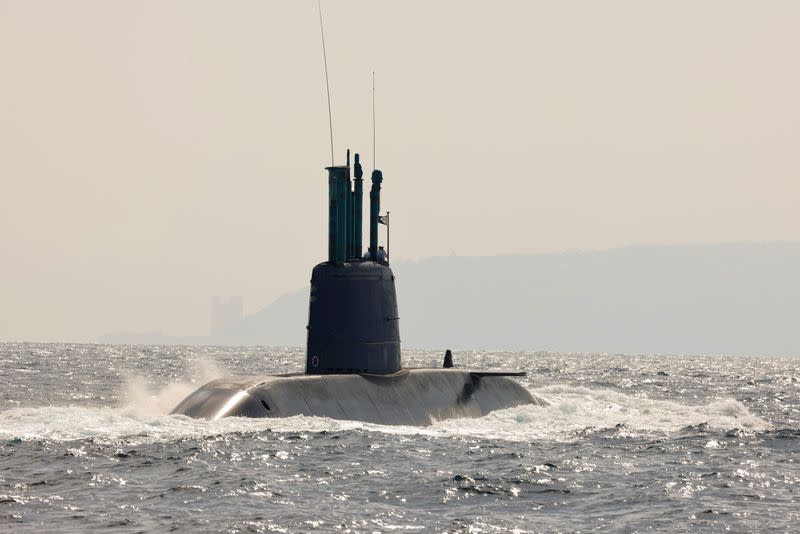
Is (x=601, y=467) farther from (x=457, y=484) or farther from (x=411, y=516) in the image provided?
(x=411, y=516)

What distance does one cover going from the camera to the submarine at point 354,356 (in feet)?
87.8

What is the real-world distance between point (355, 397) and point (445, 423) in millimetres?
3034

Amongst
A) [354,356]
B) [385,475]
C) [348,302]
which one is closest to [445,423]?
[354,356]

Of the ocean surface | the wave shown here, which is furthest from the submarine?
the ocean surface

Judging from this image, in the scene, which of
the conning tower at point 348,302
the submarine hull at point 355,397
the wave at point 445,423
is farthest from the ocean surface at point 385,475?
the conning tower at point 348,302

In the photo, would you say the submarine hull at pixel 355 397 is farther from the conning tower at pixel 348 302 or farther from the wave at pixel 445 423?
the conning tower at pixel 348 302

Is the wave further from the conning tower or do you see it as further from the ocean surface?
the conning tower

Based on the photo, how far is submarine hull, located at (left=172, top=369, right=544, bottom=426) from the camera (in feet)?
83.5

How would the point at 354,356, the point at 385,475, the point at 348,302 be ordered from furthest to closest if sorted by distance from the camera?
the point at 354,356
the point at 348,302
the point at 385,475

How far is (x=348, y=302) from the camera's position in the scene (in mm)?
29328

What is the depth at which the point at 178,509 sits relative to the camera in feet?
52.2

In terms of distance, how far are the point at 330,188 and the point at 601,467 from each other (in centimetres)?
1248

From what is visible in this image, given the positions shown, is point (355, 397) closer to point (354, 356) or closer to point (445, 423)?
point (354, 356)

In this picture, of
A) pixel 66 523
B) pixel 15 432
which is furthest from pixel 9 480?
pixel 15 432
